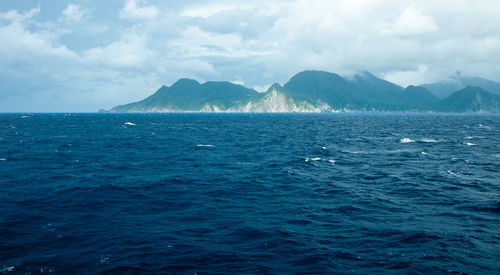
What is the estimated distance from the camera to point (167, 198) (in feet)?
96.4

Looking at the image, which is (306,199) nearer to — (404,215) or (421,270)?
(404,215)

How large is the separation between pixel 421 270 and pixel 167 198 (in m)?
21.5

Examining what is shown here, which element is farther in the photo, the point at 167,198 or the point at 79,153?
the point at 79,153

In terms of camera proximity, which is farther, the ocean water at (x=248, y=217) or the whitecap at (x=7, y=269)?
the ocean water at (x=248, y=217)

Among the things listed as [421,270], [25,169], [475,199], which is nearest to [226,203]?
[421,270]

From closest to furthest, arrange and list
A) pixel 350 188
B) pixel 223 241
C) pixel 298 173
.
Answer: pixel 223 241 < pixel 350 188 < pixel 298 173

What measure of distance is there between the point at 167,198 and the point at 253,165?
19460 mm

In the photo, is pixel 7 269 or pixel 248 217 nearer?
pixel 7 269

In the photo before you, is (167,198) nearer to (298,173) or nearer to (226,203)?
(226,203)

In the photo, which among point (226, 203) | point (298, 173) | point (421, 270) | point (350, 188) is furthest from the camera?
point (298, 173)

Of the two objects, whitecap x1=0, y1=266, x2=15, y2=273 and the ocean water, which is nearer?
whitecap x1=0, y1=266, x2=15, y2=273

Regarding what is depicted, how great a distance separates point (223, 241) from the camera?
65.0ft

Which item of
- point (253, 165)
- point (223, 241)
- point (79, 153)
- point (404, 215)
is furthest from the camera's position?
point (79, 153)

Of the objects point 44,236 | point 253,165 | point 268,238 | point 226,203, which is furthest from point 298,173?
point 44,236
